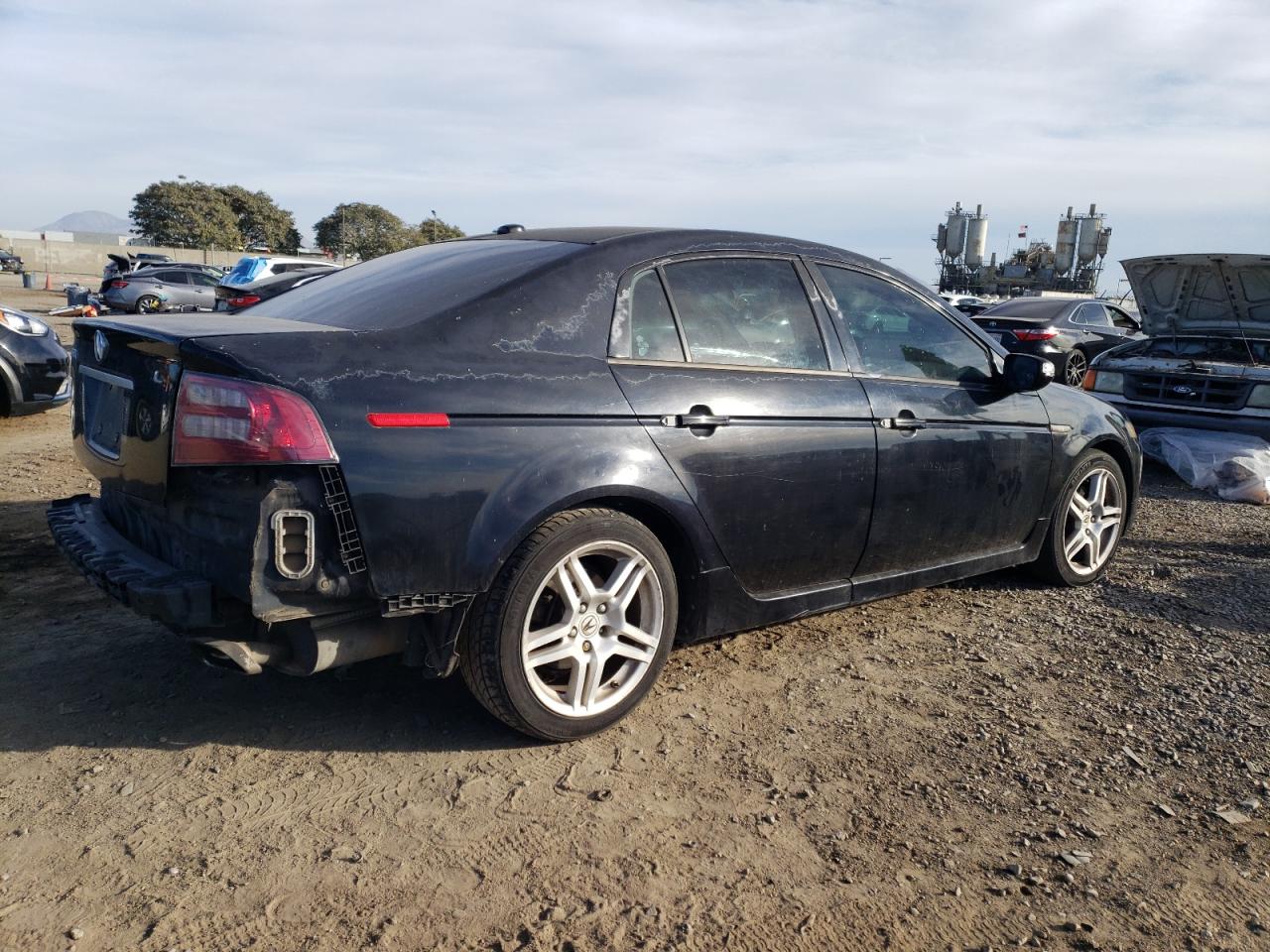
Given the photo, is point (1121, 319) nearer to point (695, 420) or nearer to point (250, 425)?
point (695, 420)

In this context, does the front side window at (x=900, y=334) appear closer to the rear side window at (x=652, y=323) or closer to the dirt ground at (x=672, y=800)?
the rear side window at (x=652, y=323)

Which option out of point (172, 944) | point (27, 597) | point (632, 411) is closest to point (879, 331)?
point (632, 411)

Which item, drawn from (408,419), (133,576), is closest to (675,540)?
(408,419)

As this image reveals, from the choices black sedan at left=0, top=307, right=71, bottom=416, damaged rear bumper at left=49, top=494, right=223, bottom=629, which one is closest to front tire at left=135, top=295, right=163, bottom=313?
Result: black sedan at left=0, top=307, right=71, bottom=416

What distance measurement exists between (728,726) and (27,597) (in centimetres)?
302

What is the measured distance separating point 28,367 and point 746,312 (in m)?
6.84

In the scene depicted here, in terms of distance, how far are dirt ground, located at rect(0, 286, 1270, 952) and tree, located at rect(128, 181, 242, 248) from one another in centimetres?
6888

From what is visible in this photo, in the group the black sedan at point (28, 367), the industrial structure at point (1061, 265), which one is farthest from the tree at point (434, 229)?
the black sedan at point (28, 367)

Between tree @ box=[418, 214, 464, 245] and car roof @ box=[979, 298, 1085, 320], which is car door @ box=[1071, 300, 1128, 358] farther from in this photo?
tree @ box=[418, 214, 464, 245]

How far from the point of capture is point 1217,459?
8.07 metres

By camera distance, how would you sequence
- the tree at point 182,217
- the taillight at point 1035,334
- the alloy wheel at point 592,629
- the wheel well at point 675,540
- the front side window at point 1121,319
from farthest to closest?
the tree at point 182,217
the front side window at point 1121,319
the taillight at point 1035,334
the wheel well at point 675,540
the alloy wheel at point 592,629

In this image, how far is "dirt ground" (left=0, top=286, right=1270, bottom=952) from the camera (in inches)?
94.5

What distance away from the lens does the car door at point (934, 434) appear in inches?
158

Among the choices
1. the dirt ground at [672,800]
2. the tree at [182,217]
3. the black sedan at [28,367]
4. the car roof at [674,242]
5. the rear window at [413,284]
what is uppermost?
the tree at [182,217]
